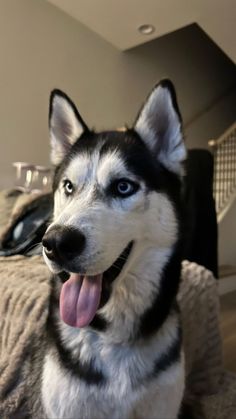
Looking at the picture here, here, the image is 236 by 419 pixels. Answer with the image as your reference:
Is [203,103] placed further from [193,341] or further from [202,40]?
[193,341]

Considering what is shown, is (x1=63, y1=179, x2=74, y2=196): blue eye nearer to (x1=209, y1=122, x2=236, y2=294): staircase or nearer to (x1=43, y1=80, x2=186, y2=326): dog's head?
(x1=43, y1=80, x2=186, y2=326): dog's head

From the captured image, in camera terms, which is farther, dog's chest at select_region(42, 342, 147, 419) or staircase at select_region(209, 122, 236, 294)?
staircase at select_region(209, 122, 236, 294)

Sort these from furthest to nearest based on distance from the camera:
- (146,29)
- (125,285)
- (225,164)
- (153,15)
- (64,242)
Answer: (225,164) < (146,29) < (153,15) < (125,285) < (64,242)

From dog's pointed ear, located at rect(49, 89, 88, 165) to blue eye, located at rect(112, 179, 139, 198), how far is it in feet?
0.81

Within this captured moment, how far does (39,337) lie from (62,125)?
2.00 ft

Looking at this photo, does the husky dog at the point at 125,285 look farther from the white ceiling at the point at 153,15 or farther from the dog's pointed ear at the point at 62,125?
the white ceiling at the point at 153,15

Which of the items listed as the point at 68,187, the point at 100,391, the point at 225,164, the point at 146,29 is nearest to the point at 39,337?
the point at 100,391

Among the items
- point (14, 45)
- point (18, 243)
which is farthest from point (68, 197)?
point (14, 45)

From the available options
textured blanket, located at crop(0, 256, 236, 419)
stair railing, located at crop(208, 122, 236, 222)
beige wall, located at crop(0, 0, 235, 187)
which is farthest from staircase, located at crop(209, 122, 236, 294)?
textured blanket, located at crop(0, 256, 236, 419)

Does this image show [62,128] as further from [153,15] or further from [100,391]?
[153,15]

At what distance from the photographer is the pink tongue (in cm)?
87

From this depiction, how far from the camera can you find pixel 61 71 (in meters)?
3.93

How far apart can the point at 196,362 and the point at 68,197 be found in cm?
106

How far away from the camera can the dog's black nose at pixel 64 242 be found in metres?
0.78
